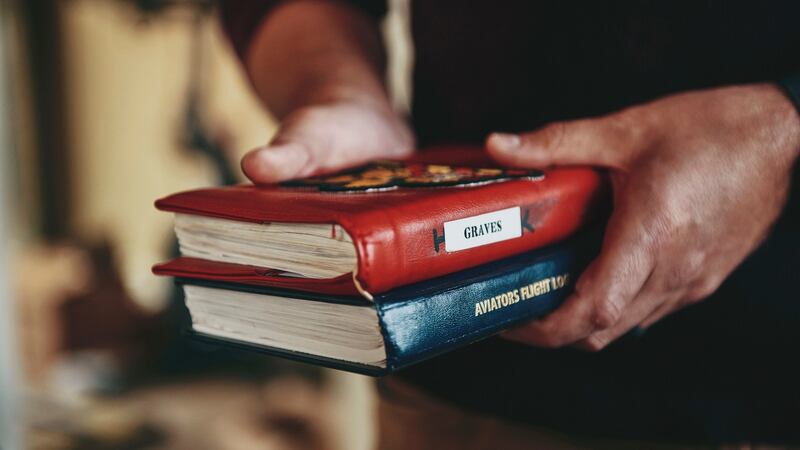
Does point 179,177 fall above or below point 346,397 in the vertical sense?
above

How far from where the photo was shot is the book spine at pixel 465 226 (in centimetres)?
43

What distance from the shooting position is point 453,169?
0.60 metres

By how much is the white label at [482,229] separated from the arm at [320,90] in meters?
0.17

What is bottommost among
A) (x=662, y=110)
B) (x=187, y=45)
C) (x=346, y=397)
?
(x=346, y=397)

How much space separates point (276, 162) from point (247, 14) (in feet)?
1.38

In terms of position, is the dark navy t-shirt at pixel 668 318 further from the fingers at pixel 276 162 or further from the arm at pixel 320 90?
the fingers at pixel 276 162

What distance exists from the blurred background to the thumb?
1541mm

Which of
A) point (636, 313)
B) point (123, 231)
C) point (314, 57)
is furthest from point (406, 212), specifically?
point (123, 231)

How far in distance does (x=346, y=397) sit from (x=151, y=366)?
769mm

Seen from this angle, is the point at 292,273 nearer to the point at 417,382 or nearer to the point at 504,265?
the point at 504,265

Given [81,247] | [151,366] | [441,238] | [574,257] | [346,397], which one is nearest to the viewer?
[441,238]

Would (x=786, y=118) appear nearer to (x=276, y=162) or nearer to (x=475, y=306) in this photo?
(x=475, y=306)

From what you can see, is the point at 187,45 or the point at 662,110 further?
the point at 187,45

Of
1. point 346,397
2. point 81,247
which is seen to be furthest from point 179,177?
point 346,397
